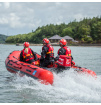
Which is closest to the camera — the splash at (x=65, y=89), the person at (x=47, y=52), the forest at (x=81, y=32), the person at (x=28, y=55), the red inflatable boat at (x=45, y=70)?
the splash at (x=65, y=89)

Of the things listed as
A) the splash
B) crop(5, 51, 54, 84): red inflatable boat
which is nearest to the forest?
crop(5, 51, 54, 84): red inflatable boat

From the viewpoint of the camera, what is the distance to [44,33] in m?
100

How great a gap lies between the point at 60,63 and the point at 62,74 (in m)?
0.39

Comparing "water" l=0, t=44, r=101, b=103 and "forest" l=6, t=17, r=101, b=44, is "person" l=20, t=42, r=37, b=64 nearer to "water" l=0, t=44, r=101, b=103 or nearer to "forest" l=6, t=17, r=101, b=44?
"water" l=0, t=44, r=101, b=103

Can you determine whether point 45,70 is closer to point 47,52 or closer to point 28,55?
point 47,52

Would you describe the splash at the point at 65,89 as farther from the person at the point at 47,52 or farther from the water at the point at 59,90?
the person at the point at 47,52

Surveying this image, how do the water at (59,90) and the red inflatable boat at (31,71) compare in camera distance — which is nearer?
the water at (59,90)

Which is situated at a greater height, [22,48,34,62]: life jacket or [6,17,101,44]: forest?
[6,17,101,44]: forest

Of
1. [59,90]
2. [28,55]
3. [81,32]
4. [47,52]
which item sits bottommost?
[59,90]

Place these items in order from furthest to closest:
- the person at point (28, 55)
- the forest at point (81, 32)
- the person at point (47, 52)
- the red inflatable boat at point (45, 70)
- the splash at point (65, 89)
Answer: the forest at point (81, 32)
the person at point (28, 55)
the person at point (47, 52)
the red inflatable boat at point (45, 70)
the splash at point (65, 89)

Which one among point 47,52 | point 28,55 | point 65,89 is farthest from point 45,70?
point 28,55

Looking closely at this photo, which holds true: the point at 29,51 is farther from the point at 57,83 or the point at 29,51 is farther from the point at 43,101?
the point at 43,101

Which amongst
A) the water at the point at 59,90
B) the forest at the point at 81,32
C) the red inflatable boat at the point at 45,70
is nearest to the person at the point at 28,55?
the red inflatable boat at the point at 45,70

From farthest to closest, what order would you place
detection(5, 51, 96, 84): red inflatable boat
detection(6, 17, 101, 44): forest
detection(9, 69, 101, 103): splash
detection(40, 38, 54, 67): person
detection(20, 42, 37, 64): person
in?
detection(6, 17, 101, 44): forest, detection(20, 42, 37, 64): person, detection(40, 38, 54, 67): person, detection(5, 51, 96, 84): red inflatable boat, detection(9, 69, 101, 103): splash
